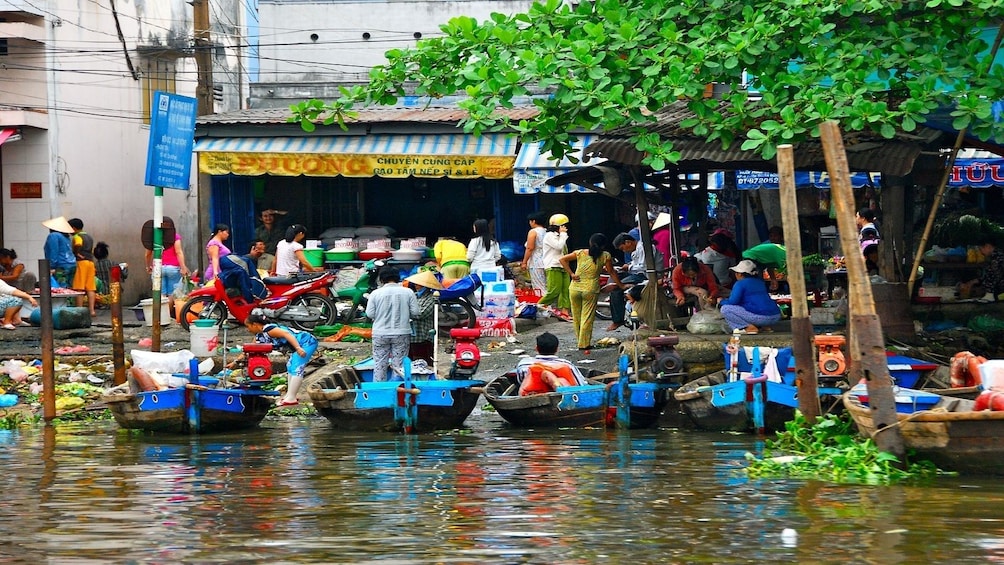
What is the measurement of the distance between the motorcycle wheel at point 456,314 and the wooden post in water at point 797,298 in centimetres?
825

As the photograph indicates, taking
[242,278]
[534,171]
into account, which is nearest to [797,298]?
[242,278]

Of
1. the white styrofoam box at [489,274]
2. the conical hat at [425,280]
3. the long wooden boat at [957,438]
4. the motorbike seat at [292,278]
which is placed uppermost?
the motorbike seat at [292,278]

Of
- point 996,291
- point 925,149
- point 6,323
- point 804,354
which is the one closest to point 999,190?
point 996,291

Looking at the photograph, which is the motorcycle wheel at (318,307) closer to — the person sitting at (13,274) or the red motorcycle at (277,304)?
the red motorcycle at (277,304)

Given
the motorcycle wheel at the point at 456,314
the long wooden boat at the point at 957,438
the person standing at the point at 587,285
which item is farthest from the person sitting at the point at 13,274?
the long wooden boat at the point at 957,438

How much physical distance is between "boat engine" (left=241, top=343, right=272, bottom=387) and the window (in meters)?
12.9

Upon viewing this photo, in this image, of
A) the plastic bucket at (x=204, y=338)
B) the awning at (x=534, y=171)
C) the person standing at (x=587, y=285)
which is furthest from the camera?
the awning at (x=534, y=171)

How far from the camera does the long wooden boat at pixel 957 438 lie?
34.9 feet

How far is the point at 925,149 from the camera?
51.5 feet

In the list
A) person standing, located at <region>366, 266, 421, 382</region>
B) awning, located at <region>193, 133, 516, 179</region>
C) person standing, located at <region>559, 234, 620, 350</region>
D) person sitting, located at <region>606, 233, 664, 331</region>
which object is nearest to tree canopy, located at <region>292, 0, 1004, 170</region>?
person standing, located at <region>366, 266, 421, 382</region>

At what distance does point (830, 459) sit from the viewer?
11500mm

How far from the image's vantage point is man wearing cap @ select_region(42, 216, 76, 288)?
69.6ft

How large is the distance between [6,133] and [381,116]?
6.17m

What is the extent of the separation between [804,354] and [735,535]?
361 centimetres
